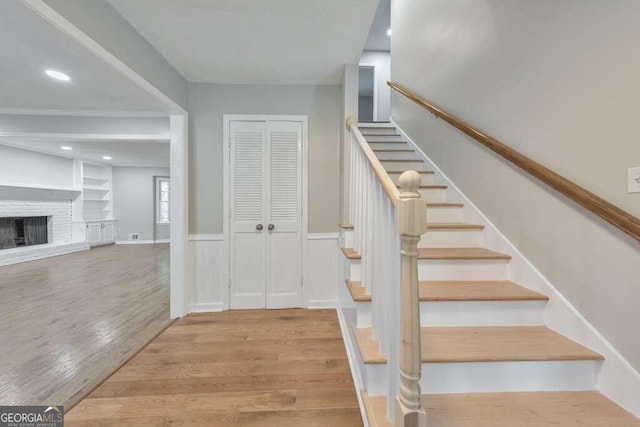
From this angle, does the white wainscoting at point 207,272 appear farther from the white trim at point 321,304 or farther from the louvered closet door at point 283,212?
the white trim at point 321,304

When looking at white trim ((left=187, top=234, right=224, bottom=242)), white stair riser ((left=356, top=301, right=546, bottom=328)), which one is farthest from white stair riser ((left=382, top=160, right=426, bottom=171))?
white trim ((left=187, top=234, right=224, bottom=242))

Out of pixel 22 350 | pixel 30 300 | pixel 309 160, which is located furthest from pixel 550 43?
pixel 30 300

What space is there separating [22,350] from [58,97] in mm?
2511

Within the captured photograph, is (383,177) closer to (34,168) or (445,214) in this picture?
(445,214)

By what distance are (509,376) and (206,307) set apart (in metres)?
2.64

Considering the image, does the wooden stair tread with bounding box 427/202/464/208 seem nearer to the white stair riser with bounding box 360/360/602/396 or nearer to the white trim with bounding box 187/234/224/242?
the white stair riser with bounding box 360/360/602/396

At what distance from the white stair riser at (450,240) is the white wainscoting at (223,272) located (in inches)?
Result: 44.0

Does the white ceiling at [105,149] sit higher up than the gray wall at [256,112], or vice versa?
the white ceiling at [105,149]

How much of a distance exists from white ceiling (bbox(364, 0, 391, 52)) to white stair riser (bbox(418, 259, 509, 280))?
190 inches

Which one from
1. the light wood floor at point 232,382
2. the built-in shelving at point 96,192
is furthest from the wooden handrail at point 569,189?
the built-in shelving at point 96,192

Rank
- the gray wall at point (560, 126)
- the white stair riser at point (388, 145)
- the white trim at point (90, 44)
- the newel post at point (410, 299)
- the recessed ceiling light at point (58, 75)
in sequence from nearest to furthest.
→ the newel post at point (410, 299) < the gray wall at point (560, 126) < the white trim at point (90, 44) < the recessed ceiling light at point (58, 75) < the white stair riser at point (388, 145)

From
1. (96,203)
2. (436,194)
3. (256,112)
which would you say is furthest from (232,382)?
(96,203)

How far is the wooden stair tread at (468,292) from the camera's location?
4.55 feet

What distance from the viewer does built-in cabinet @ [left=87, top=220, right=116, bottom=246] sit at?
6773 millimetres
